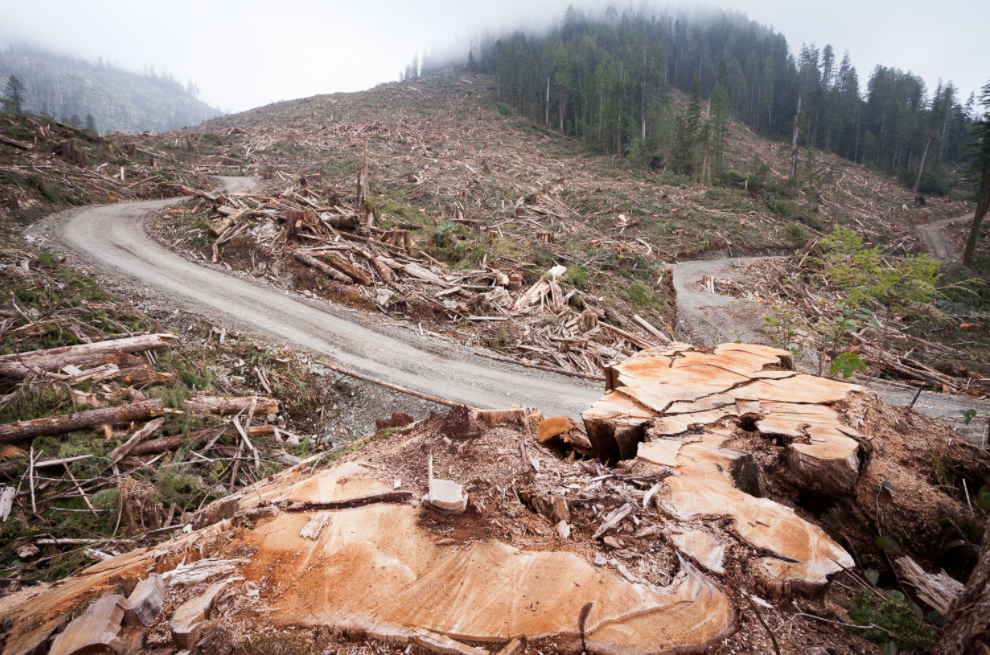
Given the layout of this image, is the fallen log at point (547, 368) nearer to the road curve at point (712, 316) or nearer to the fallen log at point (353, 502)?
the road curve at point (712, 316)

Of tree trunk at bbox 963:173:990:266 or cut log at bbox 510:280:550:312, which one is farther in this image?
tree trunk at bbox 963:173:990:266

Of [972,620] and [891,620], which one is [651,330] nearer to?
[891,620]

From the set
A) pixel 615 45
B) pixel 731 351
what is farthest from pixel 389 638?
pixel 615 45

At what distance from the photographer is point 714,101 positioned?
Answer: 49.6m

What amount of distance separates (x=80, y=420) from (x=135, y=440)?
0.76 m

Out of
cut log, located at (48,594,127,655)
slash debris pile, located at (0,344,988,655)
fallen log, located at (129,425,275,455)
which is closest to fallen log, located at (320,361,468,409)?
fallen log, located at (129,425,275,455)

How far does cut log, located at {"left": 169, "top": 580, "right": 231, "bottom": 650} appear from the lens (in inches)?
60.4

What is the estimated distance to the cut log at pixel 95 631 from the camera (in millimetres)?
1465

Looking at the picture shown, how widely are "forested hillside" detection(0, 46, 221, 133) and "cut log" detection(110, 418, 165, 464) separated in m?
134

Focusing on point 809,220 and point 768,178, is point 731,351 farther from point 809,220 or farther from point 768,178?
point 768,178

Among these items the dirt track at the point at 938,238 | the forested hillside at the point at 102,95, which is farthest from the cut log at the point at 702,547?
the forested hillside at the point at 102,95

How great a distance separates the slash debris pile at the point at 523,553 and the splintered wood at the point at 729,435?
0.05 ft

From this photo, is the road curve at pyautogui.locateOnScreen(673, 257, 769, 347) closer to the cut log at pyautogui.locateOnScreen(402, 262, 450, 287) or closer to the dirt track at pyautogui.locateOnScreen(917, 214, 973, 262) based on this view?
the cut log at pyautogui.locateOnScreen(402, 262, 450, 287)

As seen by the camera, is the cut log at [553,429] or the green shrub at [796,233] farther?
the green shrub at [796,233]
